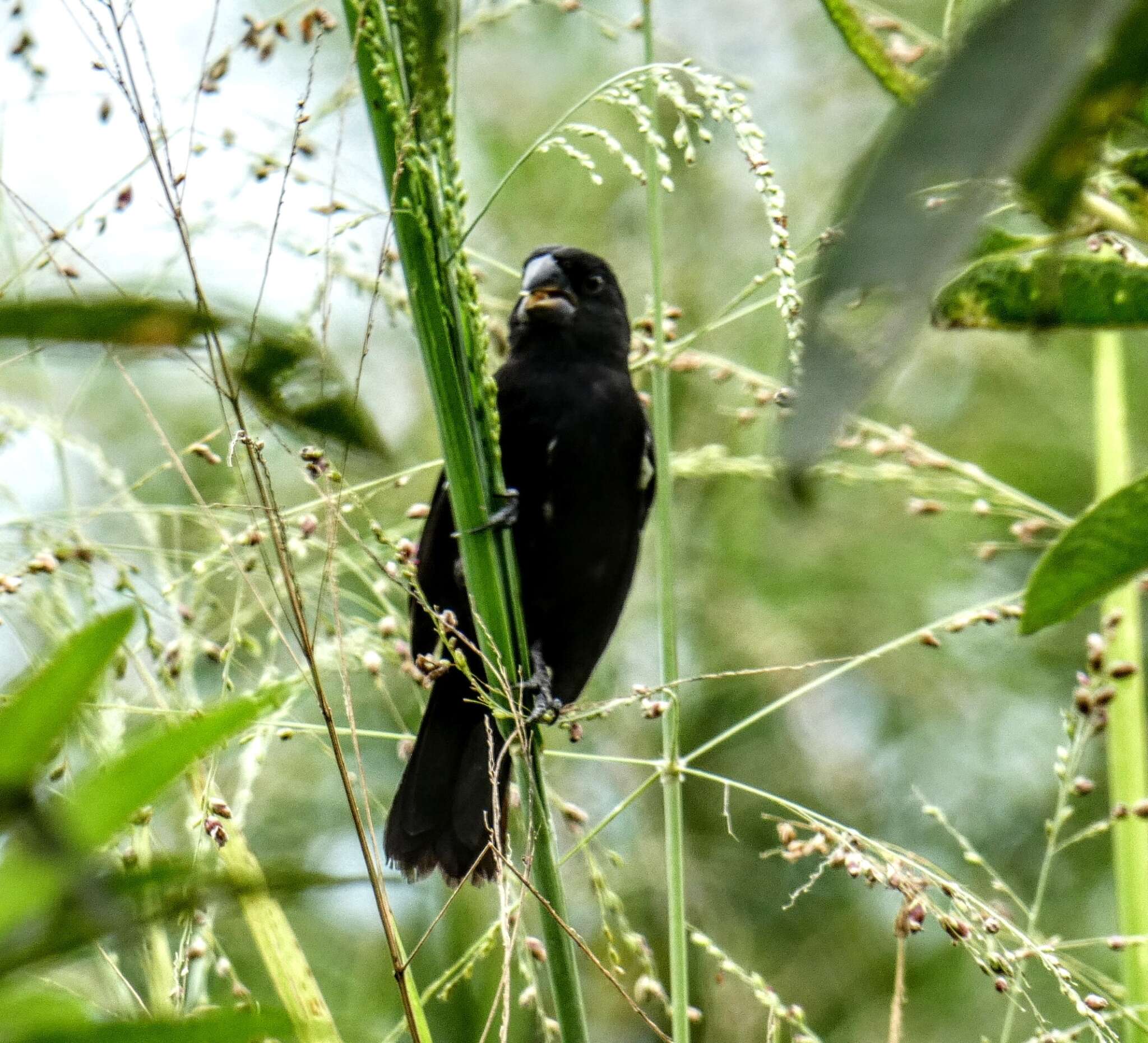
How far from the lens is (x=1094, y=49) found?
0.39 meters

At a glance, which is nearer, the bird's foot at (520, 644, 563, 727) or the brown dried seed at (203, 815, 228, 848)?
the brown dried seed at (203, 815, 228, 848)

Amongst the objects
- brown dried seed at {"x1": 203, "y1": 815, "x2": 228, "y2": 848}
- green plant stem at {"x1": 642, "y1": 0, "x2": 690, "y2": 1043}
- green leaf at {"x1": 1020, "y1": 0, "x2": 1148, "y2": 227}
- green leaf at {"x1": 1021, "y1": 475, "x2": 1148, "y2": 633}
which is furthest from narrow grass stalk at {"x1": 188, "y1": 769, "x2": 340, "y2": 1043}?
green leaf at {"x1": 1020, "y1": 0, "x2": 1148, "y2": 227}

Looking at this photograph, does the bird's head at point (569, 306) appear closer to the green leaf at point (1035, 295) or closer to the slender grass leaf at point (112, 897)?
the green leaf at point (1035, 295)

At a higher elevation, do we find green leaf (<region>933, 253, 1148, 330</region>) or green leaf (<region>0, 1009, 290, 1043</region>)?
green leaf (<region>933, 253, 1148, 330</region>)

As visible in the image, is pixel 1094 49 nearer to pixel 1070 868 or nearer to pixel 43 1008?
pixel 43 1008

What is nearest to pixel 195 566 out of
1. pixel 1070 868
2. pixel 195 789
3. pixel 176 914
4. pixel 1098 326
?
pixel 195 789

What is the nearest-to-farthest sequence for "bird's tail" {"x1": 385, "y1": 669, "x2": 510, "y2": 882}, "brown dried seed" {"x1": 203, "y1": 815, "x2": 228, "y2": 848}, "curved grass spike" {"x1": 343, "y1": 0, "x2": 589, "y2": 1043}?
1. "curved grass spike" {"x1": 343, "y1": 0, "x2": 589, "y2": 1043}
2. "brown dried seed" {"x1": 203, "y1": 815, "x2": 228, "y2": 848}
3. "bird's tail" {"x1": 385, "y1": 669, "x2": 510, "y2": 882}

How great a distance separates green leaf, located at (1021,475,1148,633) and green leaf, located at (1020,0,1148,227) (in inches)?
13.2

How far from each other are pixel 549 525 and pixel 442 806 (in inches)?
21.1

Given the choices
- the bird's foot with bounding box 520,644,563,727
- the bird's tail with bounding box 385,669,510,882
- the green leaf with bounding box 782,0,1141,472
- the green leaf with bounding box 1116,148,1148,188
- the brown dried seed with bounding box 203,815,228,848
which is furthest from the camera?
the bird's tail with bounding box 385,669,510,882

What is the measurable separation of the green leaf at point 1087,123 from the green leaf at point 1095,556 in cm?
33

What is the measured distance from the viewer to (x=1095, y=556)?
733 mm

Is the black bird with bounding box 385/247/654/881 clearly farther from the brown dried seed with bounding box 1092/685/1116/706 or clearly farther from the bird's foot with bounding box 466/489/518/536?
the brown dried seed with bounding box 1092/685/1116/706

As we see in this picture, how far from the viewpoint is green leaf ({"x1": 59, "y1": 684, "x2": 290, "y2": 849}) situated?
42cm
